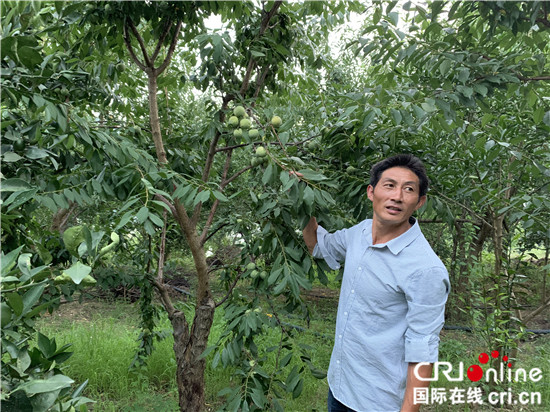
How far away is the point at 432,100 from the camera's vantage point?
5.16 ft

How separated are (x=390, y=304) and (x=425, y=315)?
0.16 metres

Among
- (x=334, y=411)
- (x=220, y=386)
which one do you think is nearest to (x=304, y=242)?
(x=334, y=411)

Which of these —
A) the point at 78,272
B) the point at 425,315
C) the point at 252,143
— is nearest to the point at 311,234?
the point at 252,143

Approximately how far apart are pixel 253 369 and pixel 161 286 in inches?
48.8

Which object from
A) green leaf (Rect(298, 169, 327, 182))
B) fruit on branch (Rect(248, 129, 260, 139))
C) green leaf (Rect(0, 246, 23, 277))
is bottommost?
green leaf (Rect(0, 246, 23, 277))

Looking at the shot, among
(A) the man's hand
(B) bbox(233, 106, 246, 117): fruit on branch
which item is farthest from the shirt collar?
(B) bbox(233, 106, 246, 117): fruit on branch

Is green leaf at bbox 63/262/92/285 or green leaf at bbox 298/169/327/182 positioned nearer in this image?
green leaf at bbox 63/262/92/285

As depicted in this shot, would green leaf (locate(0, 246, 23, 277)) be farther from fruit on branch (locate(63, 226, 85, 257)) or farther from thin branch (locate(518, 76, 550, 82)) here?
thin branch (locate(518, 76, 550, 82))

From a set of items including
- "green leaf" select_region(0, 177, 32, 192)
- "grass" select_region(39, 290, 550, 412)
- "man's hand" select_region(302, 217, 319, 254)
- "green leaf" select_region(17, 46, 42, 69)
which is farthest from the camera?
"grass" select_region(39, 290, 550, 412)

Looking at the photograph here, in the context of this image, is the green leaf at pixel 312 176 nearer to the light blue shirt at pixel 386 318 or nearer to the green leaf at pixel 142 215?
the light blue shirt at pixel 386 318

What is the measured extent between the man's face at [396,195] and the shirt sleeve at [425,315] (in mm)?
251

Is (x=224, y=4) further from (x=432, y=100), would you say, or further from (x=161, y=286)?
(x=161, y=286)

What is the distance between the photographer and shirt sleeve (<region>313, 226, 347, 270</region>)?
73.7 inches

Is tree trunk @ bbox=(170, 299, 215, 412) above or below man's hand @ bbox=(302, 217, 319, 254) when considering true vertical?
below
